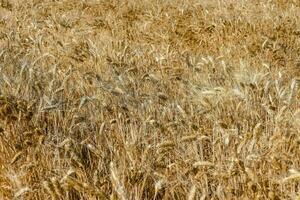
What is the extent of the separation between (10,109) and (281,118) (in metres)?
1.40

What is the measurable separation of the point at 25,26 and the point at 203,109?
360cm

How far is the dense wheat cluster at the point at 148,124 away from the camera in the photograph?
7.07 ft

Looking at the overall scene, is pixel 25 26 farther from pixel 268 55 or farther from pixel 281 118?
pixel 281 118

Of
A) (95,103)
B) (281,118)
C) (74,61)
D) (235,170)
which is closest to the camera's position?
(235,170)

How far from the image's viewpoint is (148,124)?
2.75 m

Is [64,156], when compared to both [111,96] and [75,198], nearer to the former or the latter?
[75,198]

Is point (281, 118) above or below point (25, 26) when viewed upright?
above

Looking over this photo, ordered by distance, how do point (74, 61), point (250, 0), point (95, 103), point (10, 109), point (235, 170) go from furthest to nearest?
point (250, 0) → point (74, 61) → point (95, 103) → point (10, 109) → point (235, 170)

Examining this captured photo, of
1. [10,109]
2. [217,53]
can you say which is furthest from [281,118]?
[217,53]

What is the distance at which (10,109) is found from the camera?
2.82 metres

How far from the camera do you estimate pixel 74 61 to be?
438cm

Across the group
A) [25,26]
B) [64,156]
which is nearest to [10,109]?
[64,156]

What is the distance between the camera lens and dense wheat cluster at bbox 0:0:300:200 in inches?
84.9

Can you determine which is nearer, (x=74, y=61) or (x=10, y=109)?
(x=10, y=109)
